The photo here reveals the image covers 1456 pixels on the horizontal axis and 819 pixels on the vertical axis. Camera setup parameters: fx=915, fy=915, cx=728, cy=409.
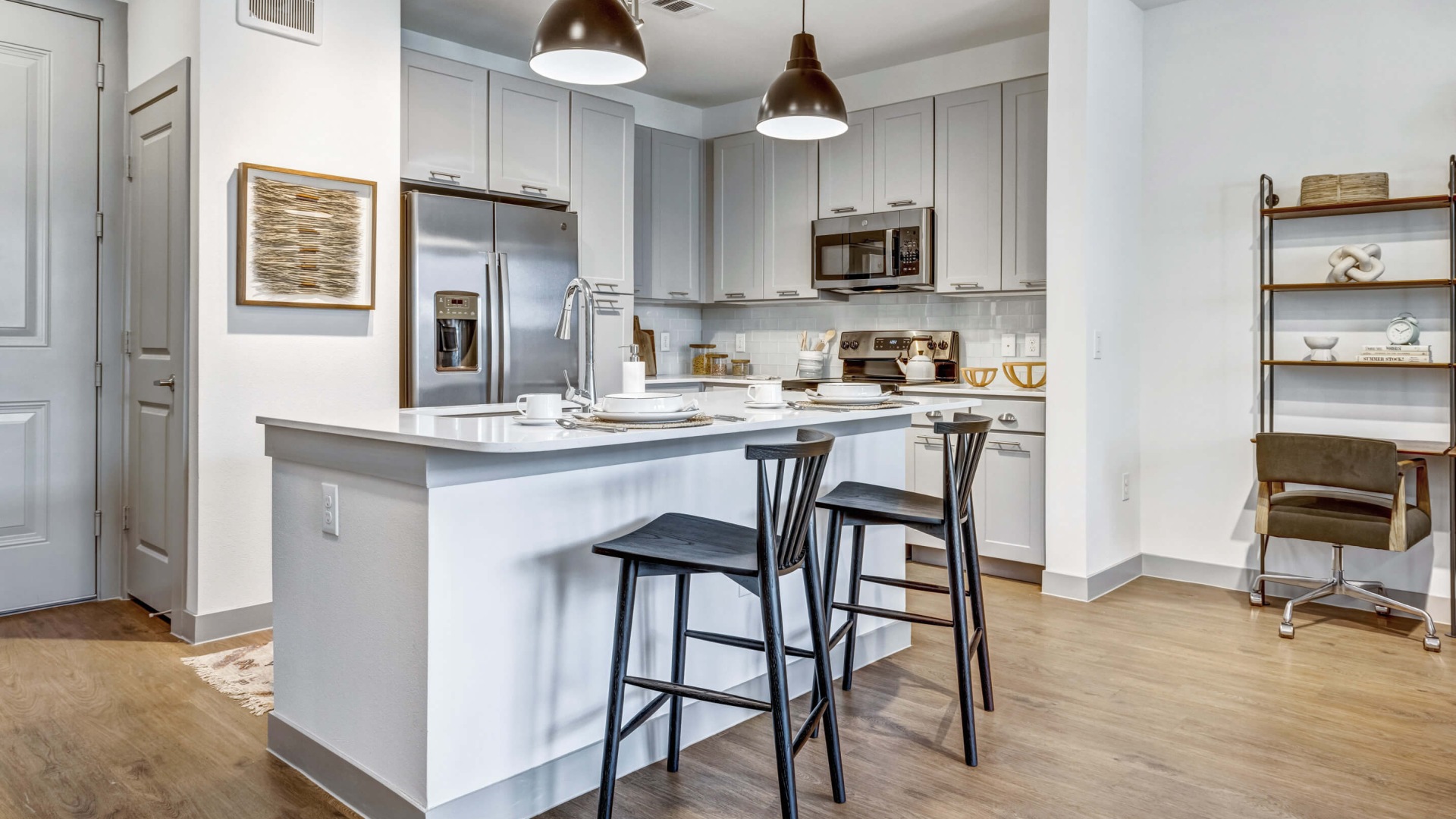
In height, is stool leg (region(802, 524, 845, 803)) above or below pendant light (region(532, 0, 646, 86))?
below

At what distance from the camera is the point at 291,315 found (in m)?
3.55

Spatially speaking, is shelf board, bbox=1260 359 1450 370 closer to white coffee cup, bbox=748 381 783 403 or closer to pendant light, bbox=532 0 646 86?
white coffee cup, bbox=748 381 783 403

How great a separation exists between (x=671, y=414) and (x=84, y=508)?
10.4 ft

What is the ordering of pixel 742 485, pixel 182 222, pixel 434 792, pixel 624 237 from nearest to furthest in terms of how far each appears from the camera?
pixel 434 792, pixel 742 485, pixel 182 222, pixel 624 237

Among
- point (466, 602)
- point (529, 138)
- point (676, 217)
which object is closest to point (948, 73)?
point (676, 217)

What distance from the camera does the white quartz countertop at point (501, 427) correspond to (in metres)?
1.78

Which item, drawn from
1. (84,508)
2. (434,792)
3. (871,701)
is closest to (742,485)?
(871,701)

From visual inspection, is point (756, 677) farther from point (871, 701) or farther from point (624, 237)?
point (624, 237)

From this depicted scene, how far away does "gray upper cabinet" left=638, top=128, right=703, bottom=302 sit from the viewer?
561cm

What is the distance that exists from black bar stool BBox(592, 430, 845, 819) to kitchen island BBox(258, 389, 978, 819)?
0.18 meters

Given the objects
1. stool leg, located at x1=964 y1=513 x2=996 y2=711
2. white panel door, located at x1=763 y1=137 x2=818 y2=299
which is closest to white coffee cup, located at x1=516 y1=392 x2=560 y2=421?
stool leg, located at x1=964 y1=513 x2=996 y2=711

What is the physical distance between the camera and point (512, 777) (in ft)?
6.69

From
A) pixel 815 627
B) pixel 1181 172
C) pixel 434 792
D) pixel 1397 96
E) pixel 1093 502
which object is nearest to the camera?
pixel 434 792

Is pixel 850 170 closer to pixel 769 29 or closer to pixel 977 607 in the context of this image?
pixel 769 29
